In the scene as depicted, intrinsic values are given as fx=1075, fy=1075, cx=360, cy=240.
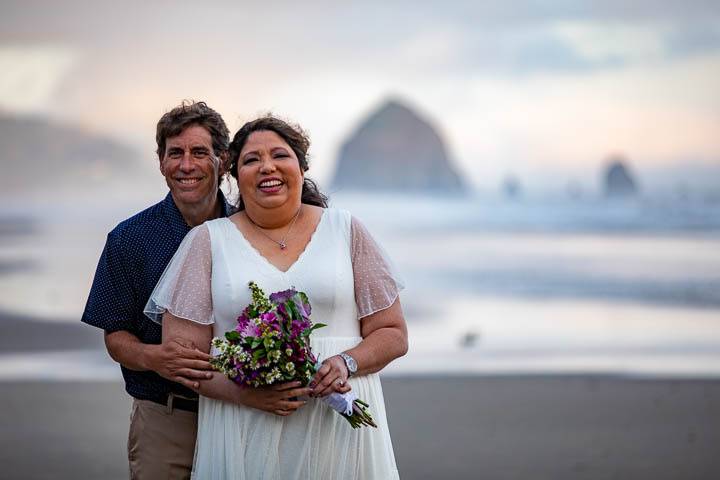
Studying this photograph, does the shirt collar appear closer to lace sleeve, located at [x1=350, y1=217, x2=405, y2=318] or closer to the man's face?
the man's face

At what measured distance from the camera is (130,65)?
19656mm

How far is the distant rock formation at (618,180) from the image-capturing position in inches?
879

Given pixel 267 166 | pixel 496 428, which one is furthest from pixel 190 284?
pixel 496 428

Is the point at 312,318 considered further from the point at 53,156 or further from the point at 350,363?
the point at 53,156

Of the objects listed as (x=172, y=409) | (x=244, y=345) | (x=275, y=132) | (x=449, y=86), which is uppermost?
(x=449, y=86)

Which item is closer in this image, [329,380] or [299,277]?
[329,380]

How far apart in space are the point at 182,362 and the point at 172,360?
4 centimetres

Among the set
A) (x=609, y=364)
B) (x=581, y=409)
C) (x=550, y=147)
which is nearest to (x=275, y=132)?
(x=581, y=409)

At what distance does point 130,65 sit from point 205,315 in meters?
16.9

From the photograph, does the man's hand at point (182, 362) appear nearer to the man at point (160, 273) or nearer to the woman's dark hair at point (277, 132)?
the man at point (160, 273)

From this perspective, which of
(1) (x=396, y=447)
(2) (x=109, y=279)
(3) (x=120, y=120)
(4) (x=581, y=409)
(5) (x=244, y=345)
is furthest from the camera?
(3) (x=120, y=120)

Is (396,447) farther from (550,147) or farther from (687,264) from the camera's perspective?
(550,147)

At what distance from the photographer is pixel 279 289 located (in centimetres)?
342

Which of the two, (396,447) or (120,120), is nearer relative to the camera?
(396,447)
